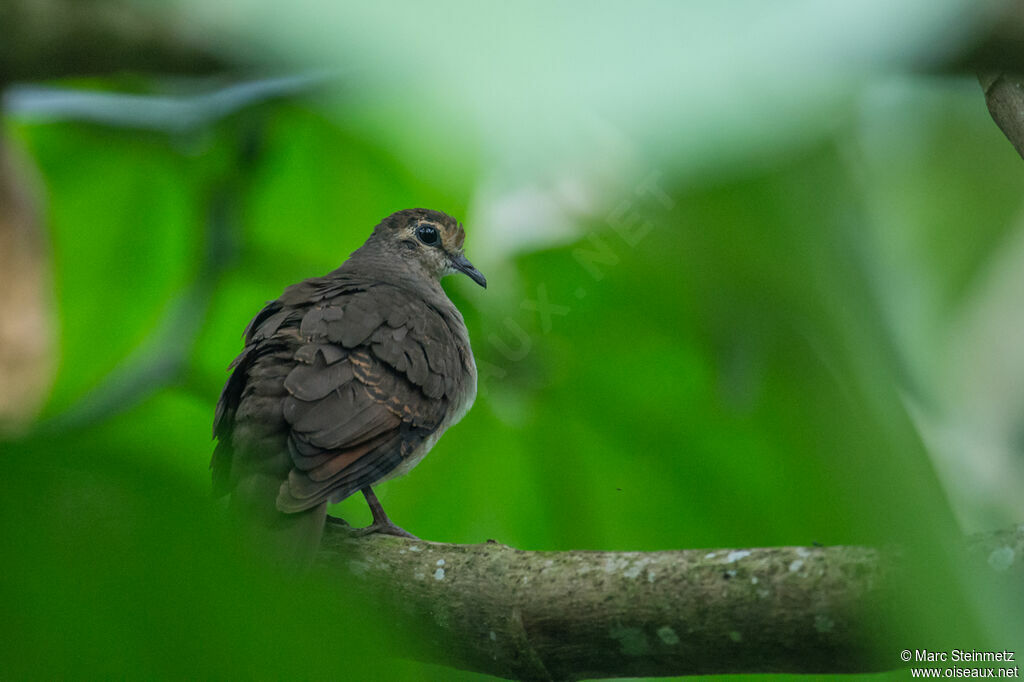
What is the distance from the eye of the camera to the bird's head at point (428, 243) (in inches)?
134

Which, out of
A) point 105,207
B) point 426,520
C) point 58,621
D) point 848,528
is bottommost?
point 58,621

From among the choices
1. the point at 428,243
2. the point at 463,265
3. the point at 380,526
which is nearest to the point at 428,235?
the point at 428,243

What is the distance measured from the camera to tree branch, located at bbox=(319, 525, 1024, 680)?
1289mm

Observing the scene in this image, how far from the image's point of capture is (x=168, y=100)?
1.27 metres

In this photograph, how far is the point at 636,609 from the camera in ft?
4.81

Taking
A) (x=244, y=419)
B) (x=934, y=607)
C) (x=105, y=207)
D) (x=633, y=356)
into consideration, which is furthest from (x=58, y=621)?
(x=244, y=419)

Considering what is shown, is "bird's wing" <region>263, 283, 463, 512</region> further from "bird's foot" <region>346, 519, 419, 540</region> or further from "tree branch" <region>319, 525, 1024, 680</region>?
"tree branch" <region>319, 525, 1024, 680</region>

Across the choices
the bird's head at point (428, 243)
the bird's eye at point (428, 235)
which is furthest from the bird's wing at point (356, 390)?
the bird's eye at point (428, 235)

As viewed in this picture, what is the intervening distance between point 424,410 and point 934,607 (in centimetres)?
255

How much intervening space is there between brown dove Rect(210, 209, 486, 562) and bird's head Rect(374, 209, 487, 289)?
21cm

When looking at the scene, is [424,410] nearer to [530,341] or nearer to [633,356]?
[530,341]

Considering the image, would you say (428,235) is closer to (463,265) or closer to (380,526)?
(463,265)

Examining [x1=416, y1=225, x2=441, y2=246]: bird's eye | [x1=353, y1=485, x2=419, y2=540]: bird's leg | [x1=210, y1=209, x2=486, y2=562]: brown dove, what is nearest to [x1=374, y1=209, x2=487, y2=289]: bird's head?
[x1=416, y1=225, x2=441, y2=246]: bird's eye

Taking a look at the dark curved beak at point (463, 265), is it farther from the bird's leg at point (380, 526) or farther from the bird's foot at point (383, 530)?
the bird's foot at point (383, 530)
